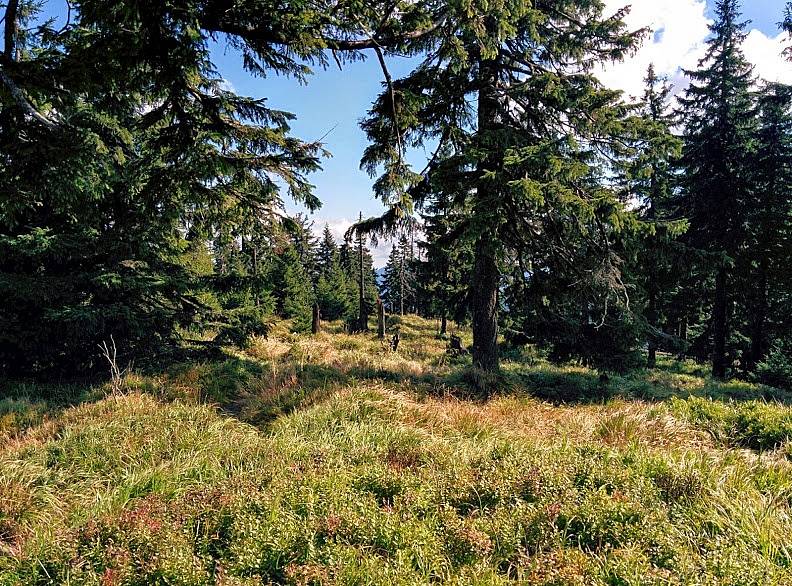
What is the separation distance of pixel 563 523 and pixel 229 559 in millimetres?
2968

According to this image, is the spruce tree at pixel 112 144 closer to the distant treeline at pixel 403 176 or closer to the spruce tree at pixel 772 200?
the distant treeline at pixel 403 176

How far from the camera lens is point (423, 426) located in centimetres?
600

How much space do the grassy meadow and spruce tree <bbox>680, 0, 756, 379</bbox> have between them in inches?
485

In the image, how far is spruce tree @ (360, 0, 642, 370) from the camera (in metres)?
7.20

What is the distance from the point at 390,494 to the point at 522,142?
724 cm

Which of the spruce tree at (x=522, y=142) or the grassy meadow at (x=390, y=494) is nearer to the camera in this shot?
the grassy meadow at (x=390, y=494)

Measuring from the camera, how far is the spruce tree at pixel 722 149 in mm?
15609

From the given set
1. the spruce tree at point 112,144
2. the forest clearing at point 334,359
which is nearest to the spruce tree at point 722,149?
the forest clearing at point 334,359

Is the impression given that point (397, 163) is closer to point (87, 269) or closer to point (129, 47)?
point (129, 47)

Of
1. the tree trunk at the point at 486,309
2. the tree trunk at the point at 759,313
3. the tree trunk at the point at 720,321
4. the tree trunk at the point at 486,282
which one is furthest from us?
the tree trunk at the point at 759,313

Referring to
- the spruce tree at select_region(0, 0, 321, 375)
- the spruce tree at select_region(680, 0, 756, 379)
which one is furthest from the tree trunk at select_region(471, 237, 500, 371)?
the spruce tree at select_region(680, 0, 756, 379)

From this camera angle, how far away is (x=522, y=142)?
26.6ft

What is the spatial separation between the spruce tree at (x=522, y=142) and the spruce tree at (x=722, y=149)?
35.4 ft

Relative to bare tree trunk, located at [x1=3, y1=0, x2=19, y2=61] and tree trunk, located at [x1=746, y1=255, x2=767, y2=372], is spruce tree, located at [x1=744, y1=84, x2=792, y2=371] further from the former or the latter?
bare tree trunk, located at [x1=3, y1=0, x2=19, y2=61]
